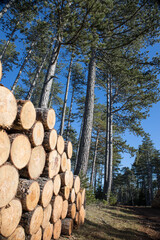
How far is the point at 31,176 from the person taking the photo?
2377 millimetres

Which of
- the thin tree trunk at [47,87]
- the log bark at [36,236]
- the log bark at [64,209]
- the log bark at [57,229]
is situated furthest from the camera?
the thin tree trunk at [47,87]

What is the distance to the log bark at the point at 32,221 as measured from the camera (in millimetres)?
2143

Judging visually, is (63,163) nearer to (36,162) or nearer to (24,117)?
(36,162)

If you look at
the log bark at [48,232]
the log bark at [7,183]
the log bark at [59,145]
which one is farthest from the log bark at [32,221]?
the log bark at [59,145]

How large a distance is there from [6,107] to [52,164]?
162 cm

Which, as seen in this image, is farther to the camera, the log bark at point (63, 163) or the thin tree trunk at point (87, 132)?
the thin tree trunk at point (87, 132)

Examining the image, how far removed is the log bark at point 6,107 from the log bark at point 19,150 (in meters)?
0.29

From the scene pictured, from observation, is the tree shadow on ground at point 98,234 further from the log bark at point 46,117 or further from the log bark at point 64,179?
the log bark at point 46,117

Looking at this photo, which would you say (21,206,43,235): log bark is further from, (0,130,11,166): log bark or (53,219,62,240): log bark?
(0,130,11,166): log bark

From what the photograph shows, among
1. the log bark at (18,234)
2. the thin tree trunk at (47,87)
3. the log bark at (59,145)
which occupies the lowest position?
the log bark at (18,234)

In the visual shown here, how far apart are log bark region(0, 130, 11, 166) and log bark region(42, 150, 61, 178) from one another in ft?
3.73

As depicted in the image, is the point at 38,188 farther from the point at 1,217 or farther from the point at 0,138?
the point at 0,138

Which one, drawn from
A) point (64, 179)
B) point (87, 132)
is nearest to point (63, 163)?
point (64, 179)

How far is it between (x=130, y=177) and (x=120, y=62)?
101ft
